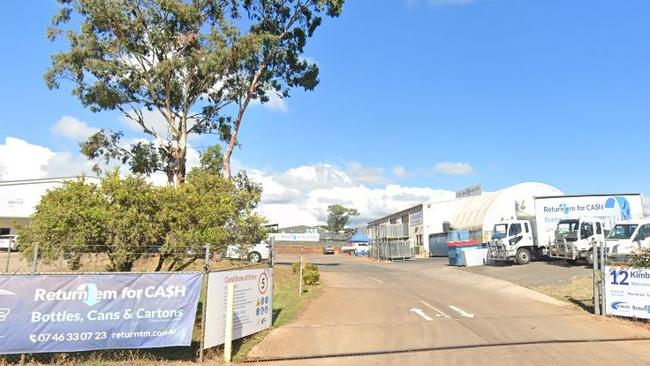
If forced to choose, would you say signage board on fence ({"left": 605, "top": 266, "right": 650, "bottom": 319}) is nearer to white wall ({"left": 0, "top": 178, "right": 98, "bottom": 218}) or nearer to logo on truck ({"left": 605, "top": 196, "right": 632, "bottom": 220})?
logo on truck ({"left": 605, "top": 196, "right": 632, "bottom": 220})

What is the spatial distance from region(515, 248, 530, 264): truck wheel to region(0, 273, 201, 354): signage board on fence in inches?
936

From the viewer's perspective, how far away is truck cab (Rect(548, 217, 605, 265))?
25.3 metres

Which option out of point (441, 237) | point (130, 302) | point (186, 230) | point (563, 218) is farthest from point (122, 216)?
point (441, 237)

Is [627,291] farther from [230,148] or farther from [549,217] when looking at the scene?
[230,148]

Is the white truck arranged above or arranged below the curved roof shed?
below

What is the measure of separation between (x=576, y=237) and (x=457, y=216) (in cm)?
3487

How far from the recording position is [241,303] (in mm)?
9938

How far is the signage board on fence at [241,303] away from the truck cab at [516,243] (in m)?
20.9

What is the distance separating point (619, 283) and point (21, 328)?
12.5 m

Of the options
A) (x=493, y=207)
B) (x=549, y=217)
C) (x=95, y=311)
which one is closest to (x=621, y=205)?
(x=549, y=217)

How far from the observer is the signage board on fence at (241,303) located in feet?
29.2

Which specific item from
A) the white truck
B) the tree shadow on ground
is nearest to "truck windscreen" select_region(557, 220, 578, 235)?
the white truck

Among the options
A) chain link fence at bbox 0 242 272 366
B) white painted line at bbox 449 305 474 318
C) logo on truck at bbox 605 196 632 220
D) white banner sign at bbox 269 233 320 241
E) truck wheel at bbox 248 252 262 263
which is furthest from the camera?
white banner sign at bbox 269 233 320 241

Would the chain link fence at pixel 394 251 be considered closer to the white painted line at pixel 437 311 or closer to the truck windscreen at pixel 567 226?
the truck windscreen at pixel 567 226
